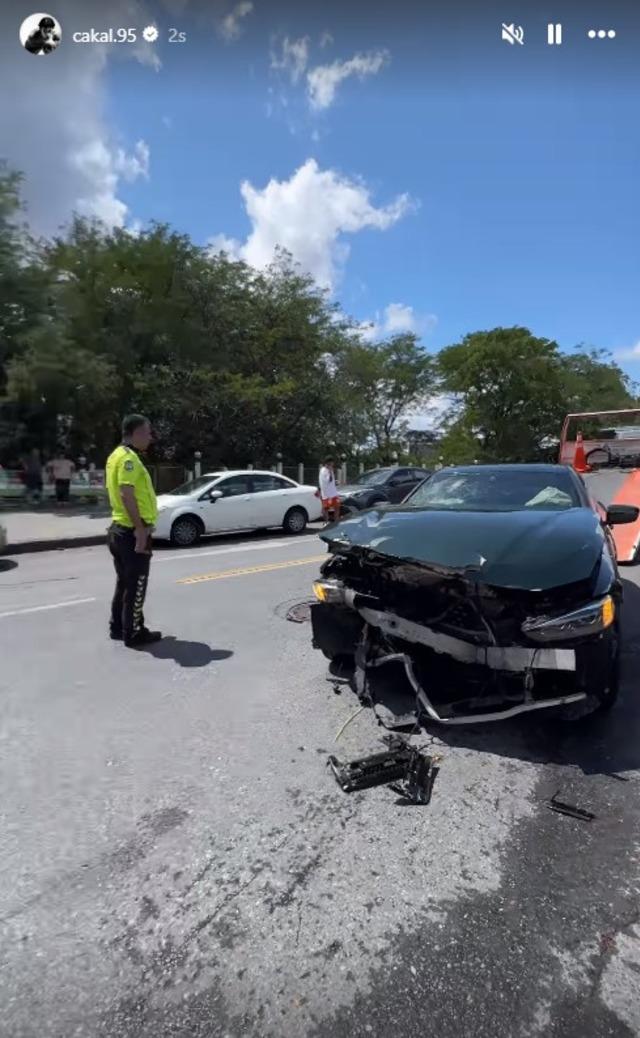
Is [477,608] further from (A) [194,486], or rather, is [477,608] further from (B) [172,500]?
(A) [194,486]

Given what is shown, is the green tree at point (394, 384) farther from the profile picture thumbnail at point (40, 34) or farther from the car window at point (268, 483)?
the profile picture thumbnail at point (40, 34)

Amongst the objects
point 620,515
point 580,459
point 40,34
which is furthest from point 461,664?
point 580,459

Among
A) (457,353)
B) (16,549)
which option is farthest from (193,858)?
(457,353)

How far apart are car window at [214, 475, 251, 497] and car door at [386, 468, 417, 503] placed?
5.53 metres

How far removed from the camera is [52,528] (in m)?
13.4

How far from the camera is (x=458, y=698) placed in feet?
12.1

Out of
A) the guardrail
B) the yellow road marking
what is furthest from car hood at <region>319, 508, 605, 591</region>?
the guardrail

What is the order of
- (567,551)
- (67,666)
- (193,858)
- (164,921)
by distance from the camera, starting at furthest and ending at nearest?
(67,666)
(567,551)
(193,858)
(164,921)

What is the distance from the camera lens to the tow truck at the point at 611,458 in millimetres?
9172

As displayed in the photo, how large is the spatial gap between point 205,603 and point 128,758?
3.44 meters

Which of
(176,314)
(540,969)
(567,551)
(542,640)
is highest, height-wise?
(176,314)

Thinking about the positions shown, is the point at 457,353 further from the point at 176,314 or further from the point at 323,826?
the point at 323,826

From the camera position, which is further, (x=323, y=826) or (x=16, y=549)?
(x=16, y=549)

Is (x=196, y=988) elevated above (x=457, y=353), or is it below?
below
